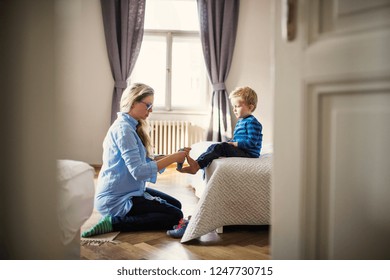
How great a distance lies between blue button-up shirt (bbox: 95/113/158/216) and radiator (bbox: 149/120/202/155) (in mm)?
2602

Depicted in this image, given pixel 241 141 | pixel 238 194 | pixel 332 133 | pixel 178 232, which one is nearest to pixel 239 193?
pixel 238 194

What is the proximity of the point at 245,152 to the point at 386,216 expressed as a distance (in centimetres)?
145

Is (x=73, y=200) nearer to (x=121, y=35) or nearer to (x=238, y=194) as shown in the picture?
(x=238, y=194)

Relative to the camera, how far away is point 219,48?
457 centimetres

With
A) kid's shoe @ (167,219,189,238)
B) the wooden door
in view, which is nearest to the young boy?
kid's shoe @ (167,219,189,238)

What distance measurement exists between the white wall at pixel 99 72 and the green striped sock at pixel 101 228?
112 inches

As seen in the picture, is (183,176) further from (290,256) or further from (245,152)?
(290,256)

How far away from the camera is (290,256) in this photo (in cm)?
85

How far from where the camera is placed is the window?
15.2ft

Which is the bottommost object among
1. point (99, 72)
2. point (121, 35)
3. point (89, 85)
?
point (89, 85)

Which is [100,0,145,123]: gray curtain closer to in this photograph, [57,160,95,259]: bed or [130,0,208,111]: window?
[130,0,208,111]: window

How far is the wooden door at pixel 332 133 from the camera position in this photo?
2.54ft

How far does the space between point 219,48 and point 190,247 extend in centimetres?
337
